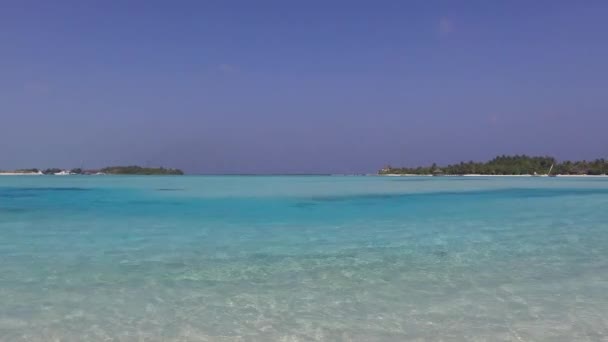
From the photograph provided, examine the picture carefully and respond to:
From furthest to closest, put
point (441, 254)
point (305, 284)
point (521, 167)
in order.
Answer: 1. point (521, 167)
2. point (441, 254)
3. point (305, 284)

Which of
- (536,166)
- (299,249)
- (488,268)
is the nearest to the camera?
(488,268)

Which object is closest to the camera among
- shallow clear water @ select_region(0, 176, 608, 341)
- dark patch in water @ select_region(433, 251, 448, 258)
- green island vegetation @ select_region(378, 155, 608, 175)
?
shallow clear water @ select_region(0, 176, 608, 341)

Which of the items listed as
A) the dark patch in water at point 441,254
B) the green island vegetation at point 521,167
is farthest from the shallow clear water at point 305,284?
the green island vegetation at point 521,167

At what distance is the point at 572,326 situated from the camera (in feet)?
16.8

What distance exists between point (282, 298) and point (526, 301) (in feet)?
10.5

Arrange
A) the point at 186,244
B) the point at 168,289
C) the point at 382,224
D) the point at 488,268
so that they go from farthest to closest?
the point at 382,224
the point at 186,244
the point at 488,268
the point at 168,289

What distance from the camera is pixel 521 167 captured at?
11538 cm

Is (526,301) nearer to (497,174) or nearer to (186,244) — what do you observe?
(186,244)

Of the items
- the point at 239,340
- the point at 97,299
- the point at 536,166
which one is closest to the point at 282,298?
the point at 239,340

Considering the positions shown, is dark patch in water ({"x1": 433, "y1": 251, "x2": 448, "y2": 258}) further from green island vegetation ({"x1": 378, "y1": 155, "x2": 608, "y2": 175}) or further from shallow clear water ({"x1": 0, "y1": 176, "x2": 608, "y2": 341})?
green island vegetation ({"x1": 378, "y1": 155, "x2": 608, "y2": 175})

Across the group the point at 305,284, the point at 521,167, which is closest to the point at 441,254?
the point at 305,284

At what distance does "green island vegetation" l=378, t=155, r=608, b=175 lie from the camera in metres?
104

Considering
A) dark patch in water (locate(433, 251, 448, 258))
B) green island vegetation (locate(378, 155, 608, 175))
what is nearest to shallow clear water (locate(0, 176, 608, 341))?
dark patch in water (locate(433, 251, 448, 258))

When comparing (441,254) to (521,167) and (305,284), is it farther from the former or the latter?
(521,167)
